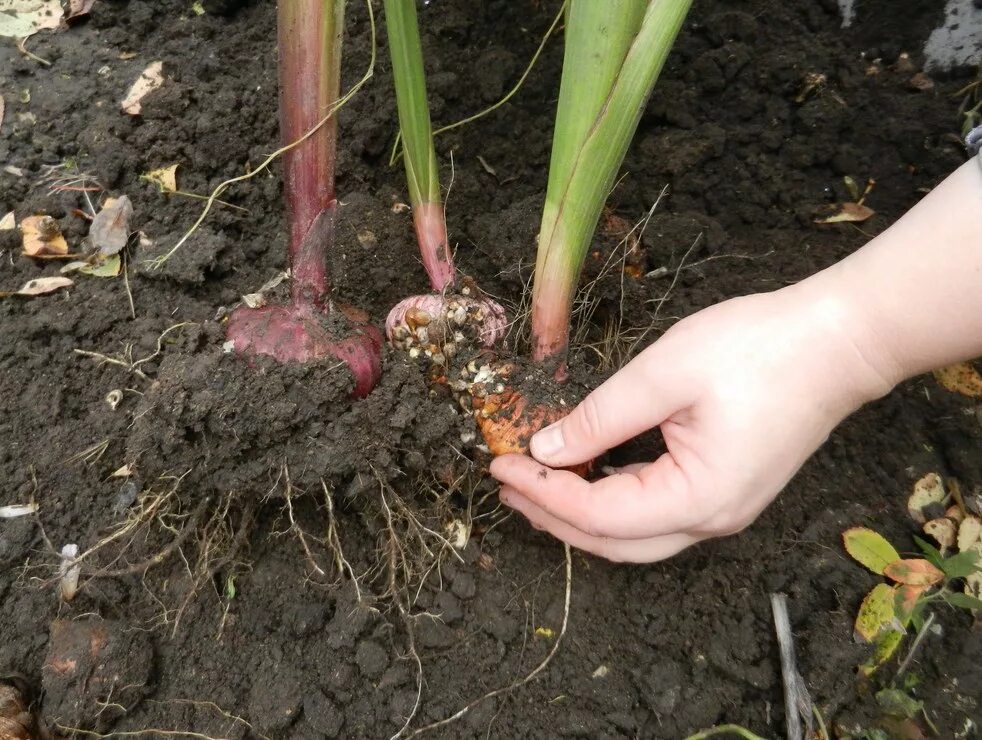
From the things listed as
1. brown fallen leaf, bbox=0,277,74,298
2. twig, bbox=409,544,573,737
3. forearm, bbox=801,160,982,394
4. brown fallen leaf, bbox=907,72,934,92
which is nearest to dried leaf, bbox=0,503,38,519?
brown fallen leaf, bbox=0,277,74,298

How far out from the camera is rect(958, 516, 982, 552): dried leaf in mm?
898

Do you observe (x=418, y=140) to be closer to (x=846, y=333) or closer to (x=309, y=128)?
(x=309, y=128)

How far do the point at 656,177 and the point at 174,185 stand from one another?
82 cm

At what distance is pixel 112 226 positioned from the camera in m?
1.07

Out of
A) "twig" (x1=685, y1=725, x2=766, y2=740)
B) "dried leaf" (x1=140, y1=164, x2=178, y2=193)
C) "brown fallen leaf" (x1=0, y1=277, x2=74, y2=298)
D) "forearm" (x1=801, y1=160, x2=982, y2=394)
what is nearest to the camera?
"forearm" (x1=801, y1=160, x2=982, y2=394)

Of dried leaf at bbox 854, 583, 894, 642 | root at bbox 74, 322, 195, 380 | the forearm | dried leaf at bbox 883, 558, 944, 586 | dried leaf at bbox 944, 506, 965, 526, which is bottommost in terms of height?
dried leaf at bbox 854, 583, 894, 642

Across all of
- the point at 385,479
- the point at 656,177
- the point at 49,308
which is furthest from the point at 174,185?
the point at 656,177

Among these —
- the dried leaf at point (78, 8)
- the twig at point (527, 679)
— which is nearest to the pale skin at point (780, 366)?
the twig at point (527, 679)

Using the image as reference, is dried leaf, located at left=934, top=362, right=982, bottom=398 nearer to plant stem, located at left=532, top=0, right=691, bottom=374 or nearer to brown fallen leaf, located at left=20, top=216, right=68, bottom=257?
plant stem, located at left=532, top=0, right=691, bottom=374

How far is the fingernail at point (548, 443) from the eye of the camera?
806 mm

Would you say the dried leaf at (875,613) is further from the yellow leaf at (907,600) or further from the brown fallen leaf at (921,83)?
the brown fallen leaf at (921,83)

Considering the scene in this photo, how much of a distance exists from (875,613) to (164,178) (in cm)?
124

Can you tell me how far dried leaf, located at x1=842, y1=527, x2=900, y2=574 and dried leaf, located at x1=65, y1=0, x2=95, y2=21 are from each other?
63.7 inches

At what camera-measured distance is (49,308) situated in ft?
3.28
